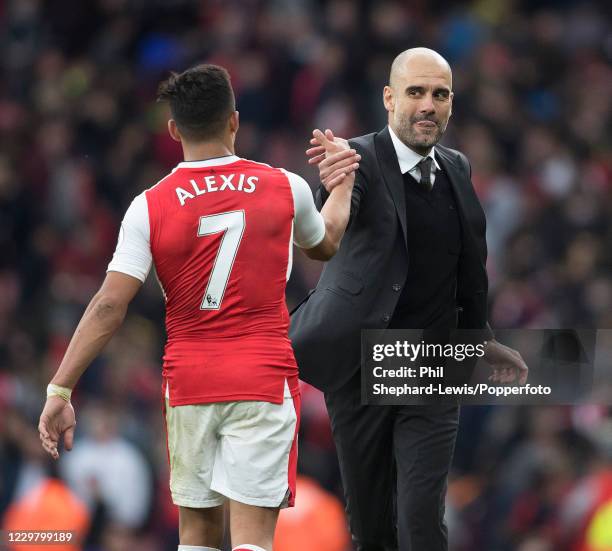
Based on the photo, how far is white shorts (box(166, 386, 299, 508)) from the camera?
198 inches

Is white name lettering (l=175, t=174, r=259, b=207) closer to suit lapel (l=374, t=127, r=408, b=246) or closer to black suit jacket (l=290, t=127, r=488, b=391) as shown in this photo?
black suit jacket (l=290, t=127, r=488, b=391)

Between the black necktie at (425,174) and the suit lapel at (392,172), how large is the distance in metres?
0.10

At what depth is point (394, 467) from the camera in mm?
6301

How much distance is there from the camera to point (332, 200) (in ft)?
18.0

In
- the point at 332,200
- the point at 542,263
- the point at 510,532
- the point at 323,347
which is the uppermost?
the point at 332,200

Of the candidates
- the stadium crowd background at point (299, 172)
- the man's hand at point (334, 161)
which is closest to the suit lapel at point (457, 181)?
the man's hand at point (334, 161)

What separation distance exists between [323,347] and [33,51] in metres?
9.51

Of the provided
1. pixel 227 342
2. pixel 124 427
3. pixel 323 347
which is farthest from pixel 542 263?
pixel 227 342

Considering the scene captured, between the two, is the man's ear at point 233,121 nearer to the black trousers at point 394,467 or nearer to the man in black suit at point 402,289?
the man in black suit at point 402,289

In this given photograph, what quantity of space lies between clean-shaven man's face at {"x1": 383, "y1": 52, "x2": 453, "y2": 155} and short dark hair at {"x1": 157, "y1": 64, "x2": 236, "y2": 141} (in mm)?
1163

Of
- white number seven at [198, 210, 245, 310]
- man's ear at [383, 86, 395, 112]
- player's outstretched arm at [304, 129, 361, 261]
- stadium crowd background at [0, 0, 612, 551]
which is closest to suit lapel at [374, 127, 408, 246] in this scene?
man's ear at [383, 86, 395, 112]

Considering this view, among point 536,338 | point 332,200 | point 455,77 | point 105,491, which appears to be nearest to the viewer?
point 332,200

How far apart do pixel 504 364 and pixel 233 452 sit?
5.73 feet

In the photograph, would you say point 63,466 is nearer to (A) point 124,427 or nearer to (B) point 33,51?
(A) point 124,427
